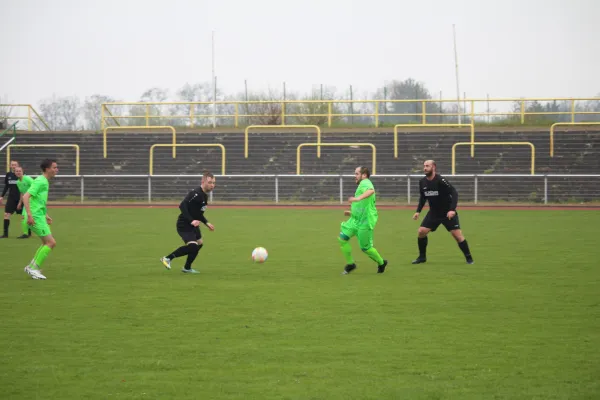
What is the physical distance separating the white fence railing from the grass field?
1818 centimetres

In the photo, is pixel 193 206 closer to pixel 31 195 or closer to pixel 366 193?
pixel 31 195

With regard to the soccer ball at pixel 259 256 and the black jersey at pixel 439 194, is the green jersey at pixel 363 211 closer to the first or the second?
the black jersey at pixel 439 194

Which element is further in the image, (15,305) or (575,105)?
(575,105)

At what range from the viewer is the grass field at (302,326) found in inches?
251

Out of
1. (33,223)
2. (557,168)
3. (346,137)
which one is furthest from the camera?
(346,137)

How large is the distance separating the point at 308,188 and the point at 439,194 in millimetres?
22210

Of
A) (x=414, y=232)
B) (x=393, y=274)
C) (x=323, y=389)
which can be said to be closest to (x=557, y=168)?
(x=414, y=232)

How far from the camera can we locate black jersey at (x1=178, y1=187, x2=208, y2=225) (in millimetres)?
12867

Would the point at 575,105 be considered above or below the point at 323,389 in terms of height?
above

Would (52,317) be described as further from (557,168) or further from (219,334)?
(557,168)

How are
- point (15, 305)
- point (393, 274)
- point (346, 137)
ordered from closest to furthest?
point (15, 305) < point (393, 274) < point (346, 137)

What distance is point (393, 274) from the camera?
13.0m

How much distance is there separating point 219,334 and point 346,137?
32381mm

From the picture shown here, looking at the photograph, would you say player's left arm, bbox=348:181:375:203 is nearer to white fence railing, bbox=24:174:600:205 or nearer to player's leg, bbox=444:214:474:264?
player's leg, bbox=444:214:474:264
